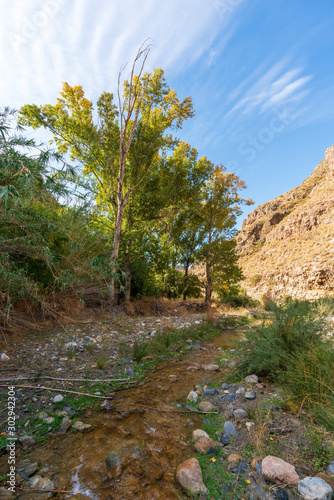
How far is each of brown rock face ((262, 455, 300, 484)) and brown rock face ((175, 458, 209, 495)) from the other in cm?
47

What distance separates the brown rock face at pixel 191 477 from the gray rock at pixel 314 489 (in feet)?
2.14

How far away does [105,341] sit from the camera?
495cm

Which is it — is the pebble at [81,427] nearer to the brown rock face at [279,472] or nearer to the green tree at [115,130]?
the brown rock face at [279,472]

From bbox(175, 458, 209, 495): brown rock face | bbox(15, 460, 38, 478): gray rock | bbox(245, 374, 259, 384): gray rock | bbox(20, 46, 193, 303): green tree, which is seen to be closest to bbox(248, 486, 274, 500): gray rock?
bbox(175, 458, 209, 495): brown rock face

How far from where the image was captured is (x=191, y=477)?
5.46ft

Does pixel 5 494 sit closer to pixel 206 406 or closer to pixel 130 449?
pixel 130 449

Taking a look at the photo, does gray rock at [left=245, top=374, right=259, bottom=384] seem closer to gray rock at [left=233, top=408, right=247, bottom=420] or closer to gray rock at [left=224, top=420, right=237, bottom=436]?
gray rock at [left=233, top=408, right=247, bottom=420]

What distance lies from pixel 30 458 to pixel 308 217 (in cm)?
A: 3817

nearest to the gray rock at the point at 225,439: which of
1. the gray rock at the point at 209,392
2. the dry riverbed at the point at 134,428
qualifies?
the dry riverbed at the point at 134,428

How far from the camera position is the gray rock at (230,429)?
7.11 ft

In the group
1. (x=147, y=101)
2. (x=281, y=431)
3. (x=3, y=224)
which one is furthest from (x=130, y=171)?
(x=281, y=431)

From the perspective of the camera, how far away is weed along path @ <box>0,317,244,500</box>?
5.24 ft

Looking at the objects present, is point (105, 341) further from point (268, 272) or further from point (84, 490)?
point (268, 272)

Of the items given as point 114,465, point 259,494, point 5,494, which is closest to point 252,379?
point 259,494
